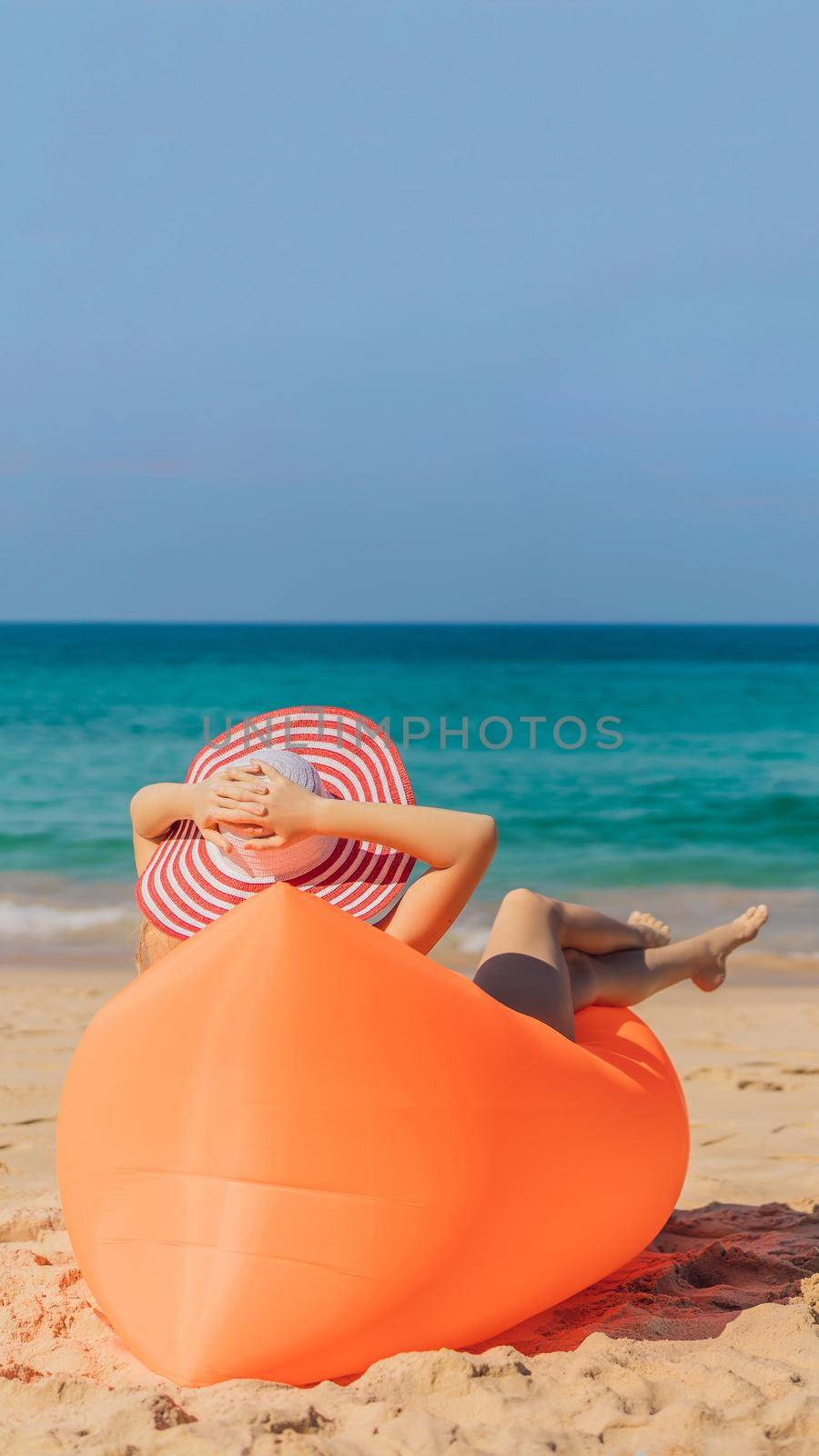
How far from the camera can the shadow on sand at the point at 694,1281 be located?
244 cm

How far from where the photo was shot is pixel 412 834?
2381 millimetres

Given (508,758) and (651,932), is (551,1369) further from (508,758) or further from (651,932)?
(508,758)

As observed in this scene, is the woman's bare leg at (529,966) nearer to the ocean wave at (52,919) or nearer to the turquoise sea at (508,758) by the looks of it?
the turquoise sea at (508,758)

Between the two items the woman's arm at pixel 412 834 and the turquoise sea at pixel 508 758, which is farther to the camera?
the turquoise sea at pixel 508 758

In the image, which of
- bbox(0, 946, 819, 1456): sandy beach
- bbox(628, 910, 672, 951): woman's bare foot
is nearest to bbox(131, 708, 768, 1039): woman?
bbox(628, 910, 672, 951): woman's bare foot

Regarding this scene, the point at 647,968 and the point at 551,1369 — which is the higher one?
the point at 647,968

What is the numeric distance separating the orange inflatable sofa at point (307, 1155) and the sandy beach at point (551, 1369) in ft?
0.28

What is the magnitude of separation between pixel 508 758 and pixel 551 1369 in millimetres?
13071

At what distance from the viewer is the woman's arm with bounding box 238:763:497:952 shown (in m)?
2.35

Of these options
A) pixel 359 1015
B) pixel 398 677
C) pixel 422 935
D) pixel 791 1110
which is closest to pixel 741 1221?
pixel 791 1110

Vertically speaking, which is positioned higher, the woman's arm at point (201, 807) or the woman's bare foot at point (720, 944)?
the woman's arm at point (201, 807)

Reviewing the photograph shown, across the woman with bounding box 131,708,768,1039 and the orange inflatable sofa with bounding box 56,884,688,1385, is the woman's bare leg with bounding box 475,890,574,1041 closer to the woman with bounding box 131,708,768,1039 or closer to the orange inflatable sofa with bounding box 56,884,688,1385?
the woman with bounding box 131,708,768,1039
